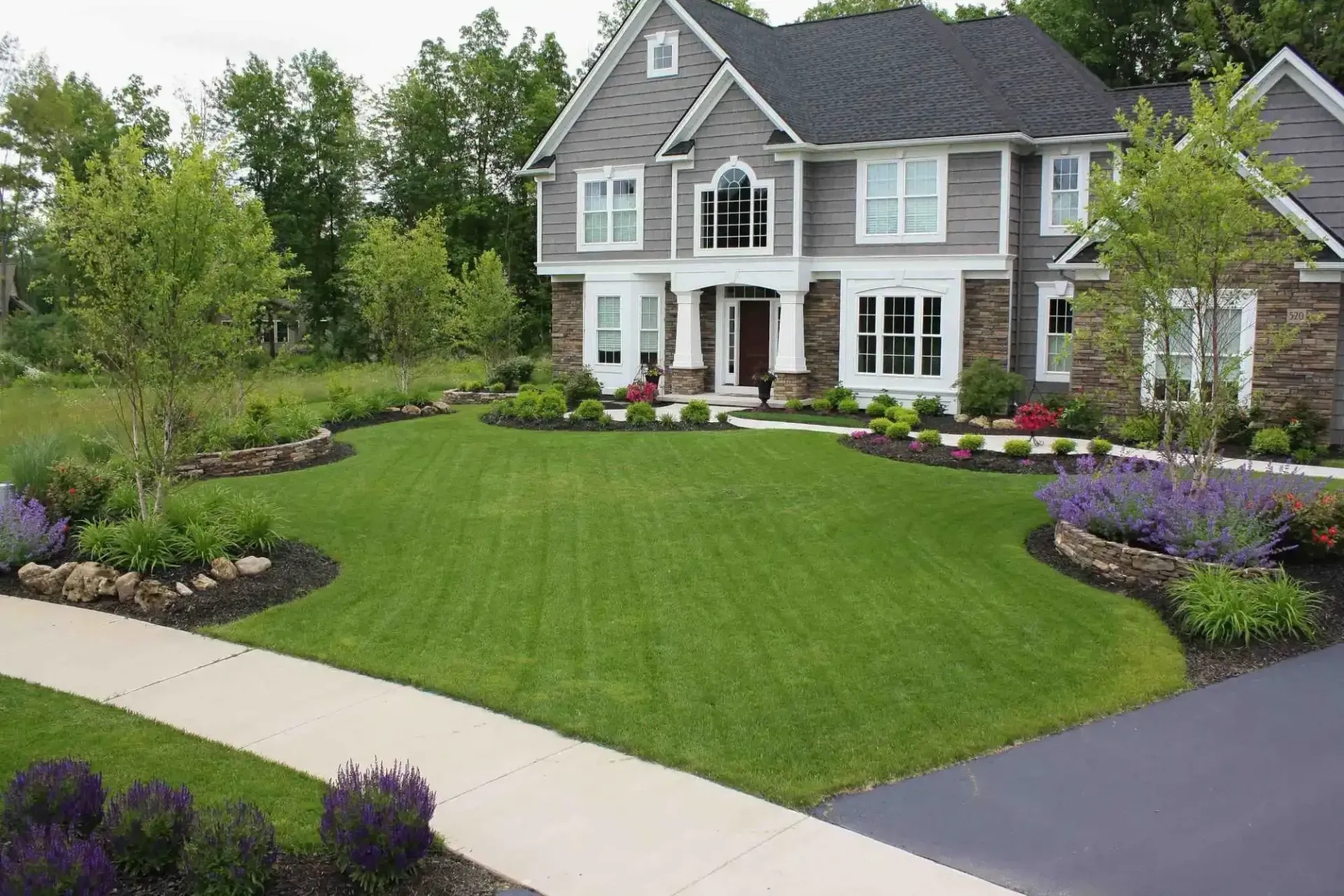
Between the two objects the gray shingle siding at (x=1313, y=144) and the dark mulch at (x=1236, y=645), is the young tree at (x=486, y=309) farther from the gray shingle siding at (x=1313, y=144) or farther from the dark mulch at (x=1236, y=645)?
the dark mulch at (x=1236, y=645)

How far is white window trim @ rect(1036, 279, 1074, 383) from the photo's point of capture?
22.8 metres

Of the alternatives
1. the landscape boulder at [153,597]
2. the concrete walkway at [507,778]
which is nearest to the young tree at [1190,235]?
the concrete walkway at [507,778]

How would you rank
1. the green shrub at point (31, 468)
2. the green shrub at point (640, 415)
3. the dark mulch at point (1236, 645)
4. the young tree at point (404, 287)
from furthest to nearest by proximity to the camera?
the young tree at point (404, 287), the green shrub at point (640, 415), the green shrub at point (31, 468), the dark mulch at point (1236, 645)

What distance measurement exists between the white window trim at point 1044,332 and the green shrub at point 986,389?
1.37 meters

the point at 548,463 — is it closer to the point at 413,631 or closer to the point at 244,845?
the point at 413,631

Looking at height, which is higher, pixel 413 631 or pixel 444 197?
pixel 444 197

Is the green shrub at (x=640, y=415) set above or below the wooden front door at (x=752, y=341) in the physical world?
below

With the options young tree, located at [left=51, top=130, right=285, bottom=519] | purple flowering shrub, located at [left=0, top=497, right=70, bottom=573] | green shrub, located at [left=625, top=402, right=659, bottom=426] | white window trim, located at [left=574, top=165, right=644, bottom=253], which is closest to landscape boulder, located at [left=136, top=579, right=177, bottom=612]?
young tree, located at [left=51, top=130, right=285, bottom=519]

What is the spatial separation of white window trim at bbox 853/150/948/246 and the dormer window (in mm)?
5493

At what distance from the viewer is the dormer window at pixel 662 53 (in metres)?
26.2

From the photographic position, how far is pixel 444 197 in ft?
149

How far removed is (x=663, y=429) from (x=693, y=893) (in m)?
15.6


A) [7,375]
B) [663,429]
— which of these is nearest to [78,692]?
[663,429]

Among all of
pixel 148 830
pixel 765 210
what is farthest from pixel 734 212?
pixel 148 830
